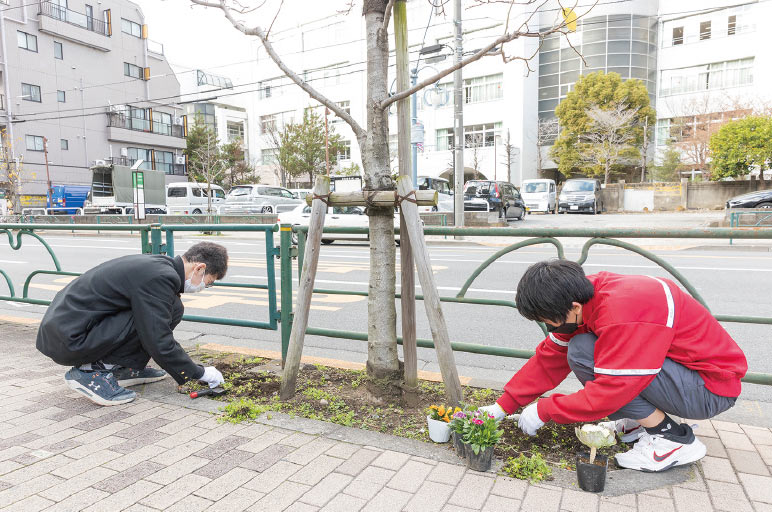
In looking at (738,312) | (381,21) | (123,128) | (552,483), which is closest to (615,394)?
(552,483)

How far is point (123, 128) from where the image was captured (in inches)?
1484

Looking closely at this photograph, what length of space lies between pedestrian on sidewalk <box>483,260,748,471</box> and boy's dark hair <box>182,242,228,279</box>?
1963mm

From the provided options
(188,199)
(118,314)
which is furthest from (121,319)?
(188,199)

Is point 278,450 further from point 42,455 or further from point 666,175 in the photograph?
point 666,175

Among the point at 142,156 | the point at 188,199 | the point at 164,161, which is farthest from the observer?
the point at 164,161

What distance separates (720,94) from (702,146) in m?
4.59

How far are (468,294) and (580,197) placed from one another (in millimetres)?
20607

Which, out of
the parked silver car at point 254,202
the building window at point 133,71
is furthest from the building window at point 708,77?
the building window at point 133,71

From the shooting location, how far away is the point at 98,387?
320cm

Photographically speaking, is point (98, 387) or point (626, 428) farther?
point (98, 387)

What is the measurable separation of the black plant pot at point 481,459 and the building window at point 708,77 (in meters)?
35.7

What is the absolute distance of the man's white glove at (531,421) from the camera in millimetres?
2512

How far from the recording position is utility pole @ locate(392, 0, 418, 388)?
2930mm

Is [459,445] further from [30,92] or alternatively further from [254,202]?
[30,92]
